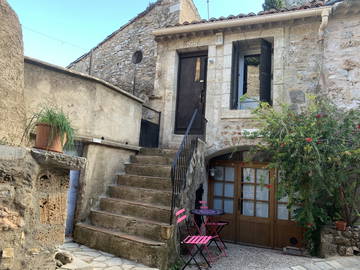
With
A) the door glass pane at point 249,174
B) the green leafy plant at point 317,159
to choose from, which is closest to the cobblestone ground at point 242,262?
the green leafy plant at point 317,159

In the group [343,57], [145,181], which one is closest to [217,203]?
[145,181]

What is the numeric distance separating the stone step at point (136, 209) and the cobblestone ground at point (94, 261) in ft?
2.55

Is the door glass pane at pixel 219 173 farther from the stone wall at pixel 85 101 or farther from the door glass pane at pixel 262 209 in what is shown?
the stone wall at pixel 85 101

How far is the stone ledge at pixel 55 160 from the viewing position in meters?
1.91

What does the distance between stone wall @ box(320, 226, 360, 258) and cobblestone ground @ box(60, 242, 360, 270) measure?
6.7 inches

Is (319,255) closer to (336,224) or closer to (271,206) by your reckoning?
(336,224)

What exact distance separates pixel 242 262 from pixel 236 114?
10.4 ft

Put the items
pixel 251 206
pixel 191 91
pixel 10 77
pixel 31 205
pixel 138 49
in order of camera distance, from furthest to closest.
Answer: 1. pixel 138 49
2. pixel 191 91
3. pixel 251 206
4. pixel 10 77
5. pixel 31 205

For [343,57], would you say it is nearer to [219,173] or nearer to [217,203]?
[219,173]

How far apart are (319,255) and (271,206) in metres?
1.52

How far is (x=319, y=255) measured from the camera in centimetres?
518

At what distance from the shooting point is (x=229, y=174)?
701 centimetres

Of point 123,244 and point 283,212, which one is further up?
point 283,212

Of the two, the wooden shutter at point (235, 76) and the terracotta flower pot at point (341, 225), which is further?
the wooden shutter at point (235, 76)
